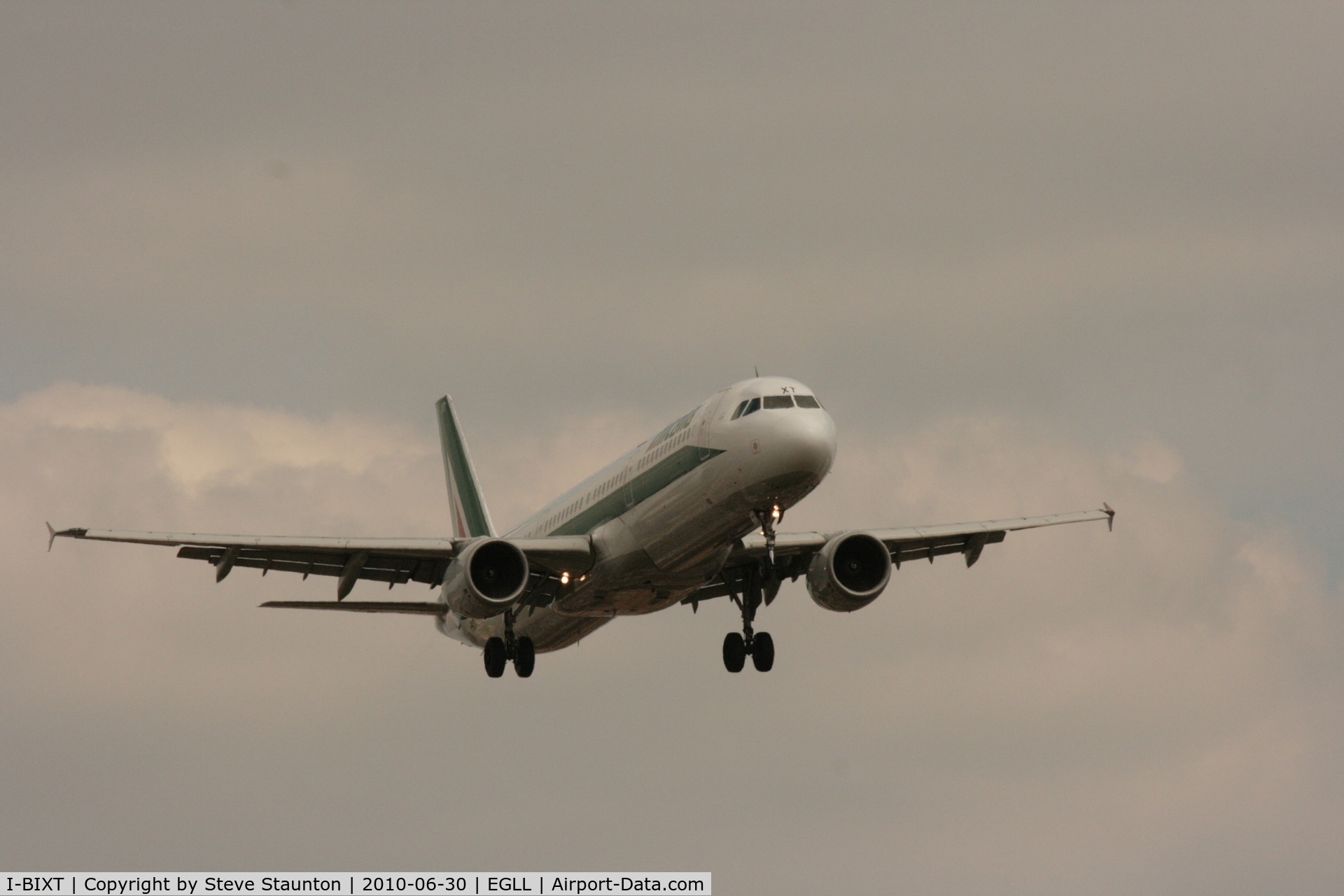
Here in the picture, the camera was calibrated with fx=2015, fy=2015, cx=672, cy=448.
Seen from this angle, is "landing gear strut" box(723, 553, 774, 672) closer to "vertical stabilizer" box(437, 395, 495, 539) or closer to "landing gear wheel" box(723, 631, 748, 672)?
"landing gear wheel" box(723, 631, 748, 672)

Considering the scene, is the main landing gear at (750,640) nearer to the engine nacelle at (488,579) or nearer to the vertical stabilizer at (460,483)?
the engine nacelle at (488,579)

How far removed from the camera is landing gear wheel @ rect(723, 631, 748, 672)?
179 ft

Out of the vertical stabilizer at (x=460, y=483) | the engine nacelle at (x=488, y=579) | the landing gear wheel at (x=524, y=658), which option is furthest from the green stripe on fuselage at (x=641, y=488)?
the vertical stabilizer at (x=460, y=483)

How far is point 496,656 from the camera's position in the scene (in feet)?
182

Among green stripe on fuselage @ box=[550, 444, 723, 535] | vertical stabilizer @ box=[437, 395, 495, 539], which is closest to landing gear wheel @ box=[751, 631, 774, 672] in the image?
green stripe on fuselage @ box=[550, 444, 723, 535]

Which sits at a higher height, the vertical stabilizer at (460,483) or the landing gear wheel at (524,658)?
the vertical stabilizer at (460,483)

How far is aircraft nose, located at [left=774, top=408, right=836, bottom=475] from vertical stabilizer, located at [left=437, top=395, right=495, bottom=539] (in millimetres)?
25321

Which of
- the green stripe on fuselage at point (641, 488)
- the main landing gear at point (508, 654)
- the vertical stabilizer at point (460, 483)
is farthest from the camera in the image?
the vertical stabilizer at point (460, 483)

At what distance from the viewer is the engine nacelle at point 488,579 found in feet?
164

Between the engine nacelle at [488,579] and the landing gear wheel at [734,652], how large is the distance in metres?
7.15

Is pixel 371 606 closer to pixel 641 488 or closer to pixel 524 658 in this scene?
pixel 524 658

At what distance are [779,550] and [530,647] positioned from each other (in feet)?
24.9

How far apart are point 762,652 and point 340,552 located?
38.2 feet

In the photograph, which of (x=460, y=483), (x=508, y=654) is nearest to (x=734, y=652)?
(x=508, y=654)
